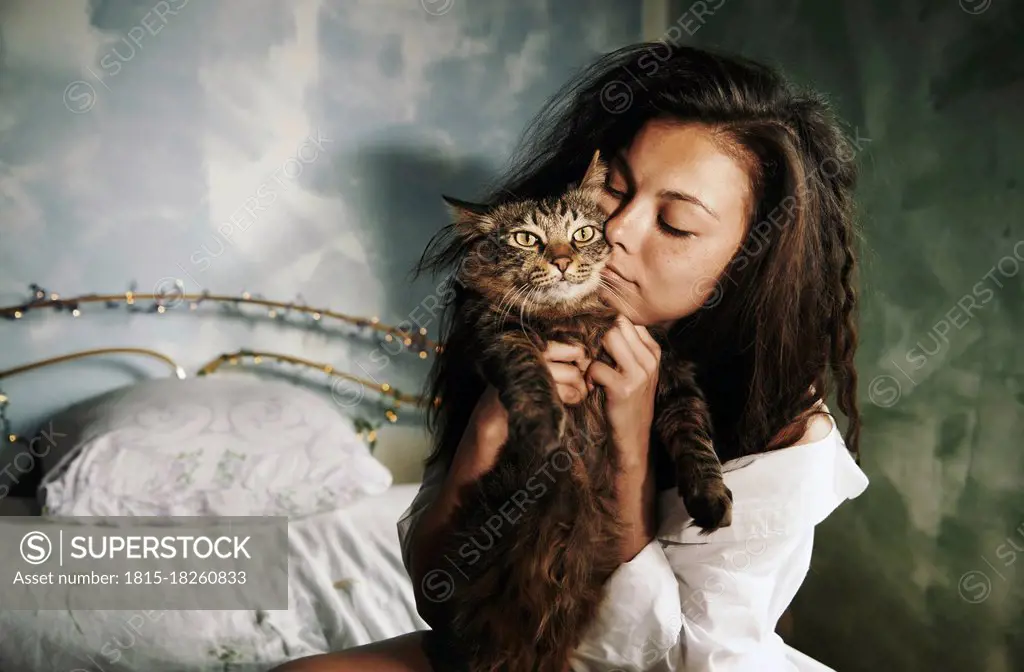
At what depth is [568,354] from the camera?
100 cm

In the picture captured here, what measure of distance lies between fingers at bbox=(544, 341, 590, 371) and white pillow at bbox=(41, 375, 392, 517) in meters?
1.25

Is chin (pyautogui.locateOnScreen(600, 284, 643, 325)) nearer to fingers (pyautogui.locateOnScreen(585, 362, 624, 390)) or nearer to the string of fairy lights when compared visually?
fingers (pyautogui.locateOnScreen(585, 362, 624, 390))

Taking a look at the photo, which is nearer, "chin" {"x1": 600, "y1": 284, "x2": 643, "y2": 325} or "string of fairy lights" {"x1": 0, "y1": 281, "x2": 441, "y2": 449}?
"chin" {"x1": 600, "y1": 284, "x2": 643, "y2": 325}

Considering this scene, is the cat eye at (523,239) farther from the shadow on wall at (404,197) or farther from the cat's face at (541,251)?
the shadow on wall at (404,197)

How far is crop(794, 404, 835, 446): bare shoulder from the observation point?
1108 mm

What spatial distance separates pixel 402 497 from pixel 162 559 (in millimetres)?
705

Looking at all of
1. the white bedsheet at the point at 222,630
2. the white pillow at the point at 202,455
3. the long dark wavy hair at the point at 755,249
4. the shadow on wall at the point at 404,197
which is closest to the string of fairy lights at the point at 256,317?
the shadow on wall at the point at 404,197

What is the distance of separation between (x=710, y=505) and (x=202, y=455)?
1.51 meters

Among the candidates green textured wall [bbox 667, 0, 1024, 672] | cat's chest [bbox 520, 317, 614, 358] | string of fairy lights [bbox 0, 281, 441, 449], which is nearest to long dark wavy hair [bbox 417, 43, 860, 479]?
cat's chest [bbox 520, 317, 614, 358]

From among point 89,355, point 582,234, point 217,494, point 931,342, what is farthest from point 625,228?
point 89,355

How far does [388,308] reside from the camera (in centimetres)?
267

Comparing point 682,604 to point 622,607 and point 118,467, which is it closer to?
point 622,607

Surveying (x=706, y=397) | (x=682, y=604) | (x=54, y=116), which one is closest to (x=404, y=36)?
(x=54, y=116)

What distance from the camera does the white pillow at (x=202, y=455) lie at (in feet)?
6.19
